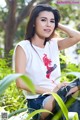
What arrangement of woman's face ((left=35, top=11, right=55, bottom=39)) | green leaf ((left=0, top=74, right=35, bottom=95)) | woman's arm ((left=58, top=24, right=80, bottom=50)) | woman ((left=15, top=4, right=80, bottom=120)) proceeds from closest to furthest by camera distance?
green leaf ((left=0, top=74, right=35, bottom=95)), woman ((left=15, top=4, right=80, bottom=120)), woman's face ((left=35, top=11, right=55, bottom=39)), woman's arm ((left=58, top=24, right=80, bottom=50))

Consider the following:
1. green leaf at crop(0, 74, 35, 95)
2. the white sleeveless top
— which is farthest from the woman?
green leaf at crop(0, 74, 35, 95)

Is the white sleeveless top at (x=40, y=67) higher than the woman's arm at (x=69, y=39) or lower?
lower

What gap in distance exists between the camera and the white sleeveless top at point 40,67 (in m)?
2.54

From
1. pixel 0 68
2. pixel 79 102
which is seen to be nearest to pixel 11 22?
pixel 0 68

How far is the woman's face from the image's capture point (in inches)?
105

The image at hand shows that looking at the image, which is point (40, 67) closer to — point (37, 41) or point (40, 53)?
point (40, 53)

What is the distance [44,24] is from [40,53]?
20 cm

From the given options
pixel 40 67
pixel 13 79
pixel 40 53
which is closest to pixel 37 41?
pixel 40 53

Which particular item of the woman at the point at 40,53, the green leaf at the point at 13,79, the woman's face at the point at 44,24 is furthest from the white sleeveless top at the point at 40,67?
the green leaf at the point at 13,79

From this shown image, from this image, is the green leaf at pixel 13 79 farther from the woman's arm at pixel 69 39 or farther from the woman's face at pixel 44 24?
the woman's arm at pixel 69 39

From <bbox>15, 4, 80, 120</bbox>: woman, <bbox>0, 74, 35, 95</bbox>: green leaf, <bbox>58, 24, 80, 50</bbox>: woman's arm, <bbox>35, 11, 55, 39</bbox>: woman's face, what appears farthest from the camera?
<bbox>58, 24, 80, 50</bbox>: woman's arm

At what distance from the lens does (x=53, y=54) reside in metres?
2.75

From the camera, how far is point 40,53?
265 cm

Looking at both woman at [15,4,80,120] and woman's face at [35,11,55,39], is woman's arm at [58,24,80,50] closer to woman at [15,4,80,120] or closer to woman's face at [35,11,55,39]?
woman at [15,4,80,120]
